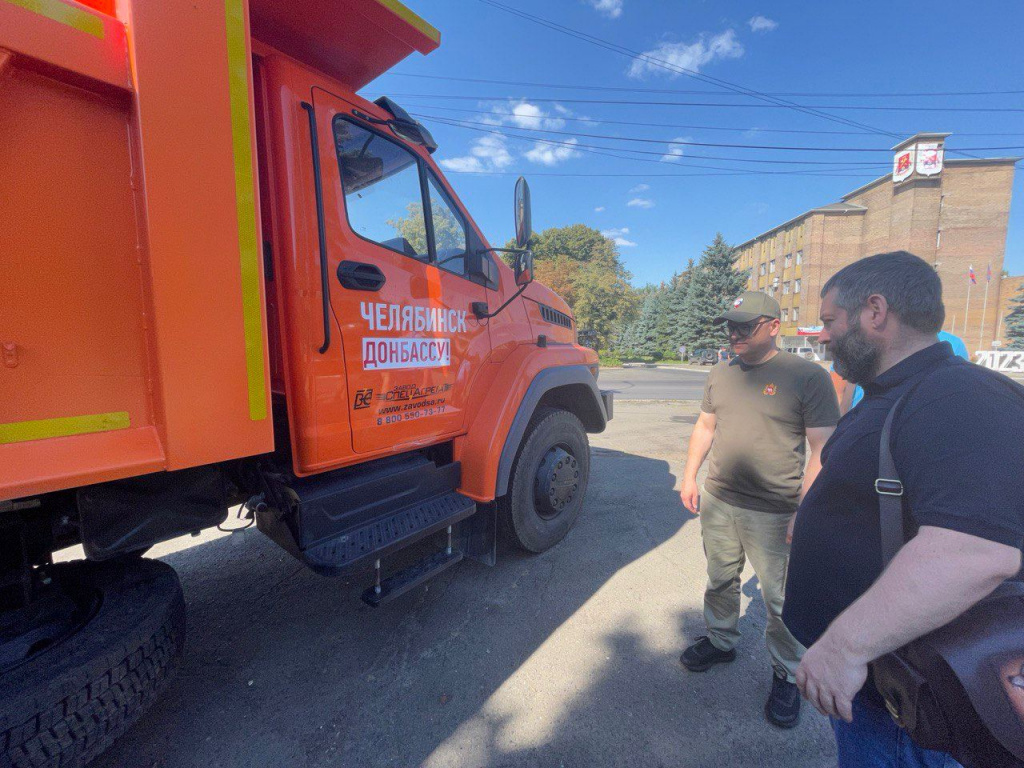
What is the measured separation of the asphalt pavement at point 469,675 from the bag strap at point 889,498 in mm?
1329

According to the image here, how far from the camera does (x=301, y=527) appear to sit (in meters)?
1.98

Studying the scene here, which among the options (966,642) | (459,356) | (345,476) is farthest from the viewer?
(459,356)

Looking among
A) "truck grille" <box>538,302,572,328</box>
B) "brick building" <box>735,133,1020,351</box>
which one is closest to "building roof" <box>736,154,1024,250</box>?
"brick building" <box>735,133,1020,351</box>

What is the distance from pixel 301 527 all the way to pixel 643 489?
146 inches

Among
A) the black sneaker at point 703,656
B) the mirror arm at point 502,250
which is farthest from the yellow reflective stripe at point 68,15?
the black sneaker at point 703,656

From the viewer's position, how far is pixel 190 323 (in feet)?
4.73

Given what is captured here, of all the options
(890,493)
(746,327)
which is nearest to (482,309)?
(746,327)

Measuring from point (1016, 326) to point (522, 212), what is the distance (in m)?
44.6

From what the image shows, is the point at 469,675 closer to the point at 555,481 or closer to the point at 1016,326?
the point at 555,481

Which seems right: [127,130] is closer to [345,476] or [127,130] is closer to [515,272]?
[345,476]

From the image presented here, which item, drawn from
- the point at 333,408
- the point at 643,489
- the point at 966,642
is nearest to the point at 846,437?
the point at 966,642

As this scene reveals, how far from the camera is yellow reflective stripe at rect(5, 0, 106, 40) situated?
1.14 m

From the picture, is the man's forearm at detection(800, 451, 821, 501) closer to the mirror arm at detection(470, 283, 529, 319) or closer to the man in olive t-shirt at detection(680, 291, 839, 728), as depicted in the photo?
the man in olive t-shirt at detection(680, 291, 839, 728)

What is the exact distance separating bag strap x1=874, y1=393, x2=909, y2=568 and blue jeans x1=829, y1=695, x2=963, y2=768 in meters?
0.47
